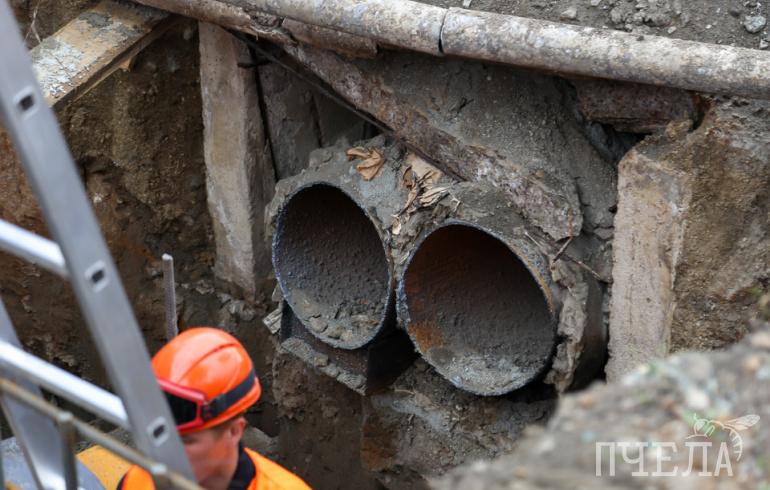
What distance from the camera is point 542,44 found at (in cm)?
315

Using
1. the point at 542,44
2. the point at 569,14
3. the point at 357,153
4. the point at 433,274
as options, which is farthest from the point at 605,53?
the point at 357,153

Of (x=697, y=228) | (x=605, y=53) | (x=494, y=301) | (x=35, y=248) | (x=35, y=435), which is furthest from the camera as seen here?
(x=494, y=301)

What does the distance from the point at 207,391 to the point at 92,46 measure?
264cm

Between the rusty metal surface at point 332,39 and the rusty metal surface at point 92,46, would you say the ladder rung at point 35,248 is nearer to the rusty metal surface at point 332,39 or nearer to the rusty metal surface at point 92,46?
the rusty metal surface at point 332,39

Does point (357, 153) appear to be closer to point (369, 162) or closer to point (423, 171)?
point (369, 162)

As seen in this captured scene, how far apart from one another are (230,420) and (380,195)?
6.19ft

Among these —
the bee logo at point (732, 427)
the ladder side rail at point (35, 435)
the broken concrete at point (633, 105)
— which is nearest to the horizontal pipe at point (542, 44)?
the broken concrete at point (633, 105)

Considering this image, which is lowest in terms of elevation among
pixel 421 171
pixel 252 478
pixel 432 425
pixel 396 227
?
pixel 432 425

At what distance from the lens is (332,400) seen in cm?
478

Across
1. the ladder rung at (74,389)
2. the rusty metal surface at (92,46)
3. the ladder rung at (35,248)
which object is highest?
the ladder rung at (35,248)

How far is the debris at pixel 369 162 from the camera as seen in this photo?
13.3ft

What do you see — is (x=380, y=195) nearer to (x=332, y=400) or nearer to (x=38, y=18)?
(x=332, y=400)

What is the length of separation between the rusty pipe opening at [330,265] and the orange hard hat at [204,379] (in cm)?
197

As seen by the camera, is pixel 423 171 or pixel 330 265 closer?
pixel 423 171
